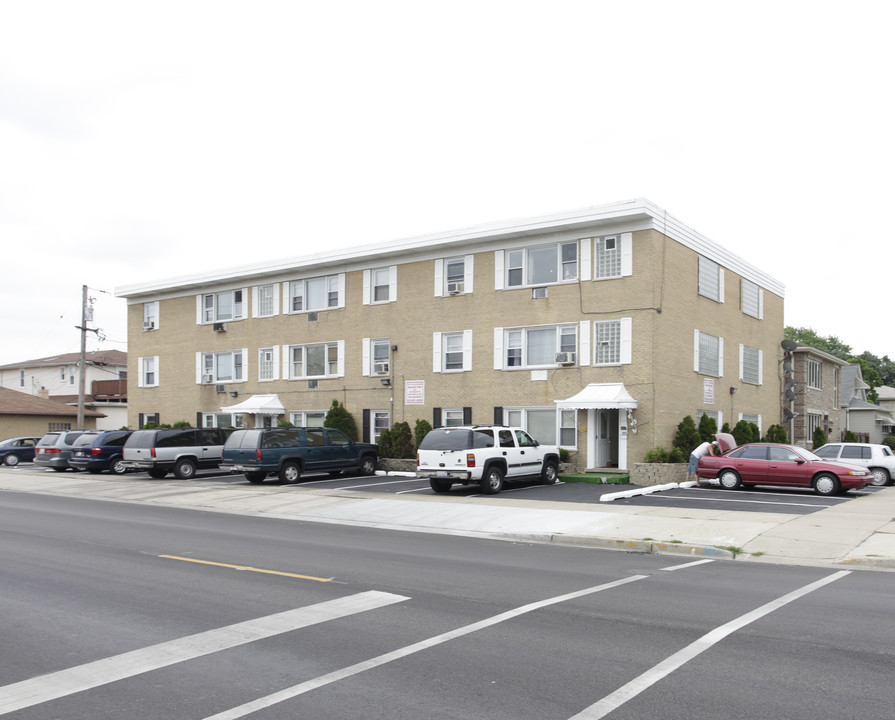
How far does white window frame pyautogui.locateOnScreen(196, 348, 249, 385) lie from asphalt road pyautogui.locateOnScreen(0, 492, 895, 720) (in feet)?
77.6

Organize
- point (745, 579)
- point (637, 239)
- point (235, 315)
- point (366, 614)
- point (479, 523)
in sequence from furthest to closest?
point (235, 315), point (637, 239), point (479, 523), point (745, 579), point (366, 614)

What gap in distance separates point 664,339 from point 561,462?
16.9 ft

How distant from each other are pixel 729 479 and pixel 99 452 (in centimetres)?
2346

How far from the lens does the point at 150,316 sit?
131ft

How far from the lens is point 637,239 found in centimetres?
2491

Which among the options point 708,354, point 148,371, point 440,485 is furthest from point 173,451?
point 708,354

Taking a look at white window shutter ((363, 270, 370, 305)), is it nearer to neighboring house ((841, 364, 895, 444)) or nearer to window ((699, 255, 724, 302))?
window ((699, 255, 724, 302))

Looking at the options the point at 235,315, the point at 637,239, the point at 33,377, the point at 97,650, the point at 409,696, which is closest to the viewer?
the point at 409,696

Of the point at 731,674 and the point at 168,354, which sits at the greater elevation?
the point at 168,354

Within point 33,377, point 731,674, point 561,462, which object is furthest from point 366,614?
point 33,377

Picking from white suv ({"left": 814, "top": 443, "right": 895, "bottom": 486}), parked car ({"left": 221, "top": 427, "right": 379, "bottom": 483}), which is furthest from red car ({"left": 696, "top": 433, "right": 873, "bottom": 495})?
parked car ({"left": 221, "top": 427, "right": 379, "bottom": 483})

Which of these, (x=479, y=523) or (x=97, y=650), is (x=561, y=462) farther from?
(x=97, y=650)

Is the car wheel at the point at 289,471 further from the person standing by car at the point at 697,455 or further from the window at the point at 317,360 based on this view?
the person standing by car at the point at 697,455

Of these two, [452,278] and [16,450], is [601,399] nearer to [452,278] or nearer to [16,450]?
[452,278]
